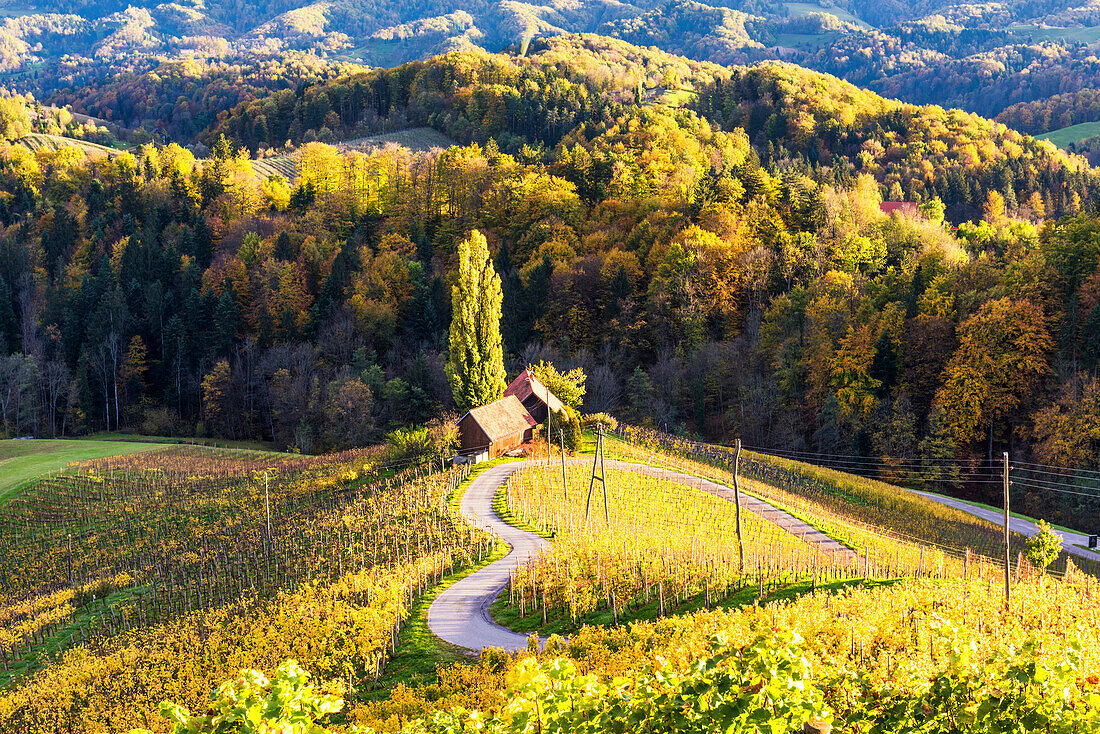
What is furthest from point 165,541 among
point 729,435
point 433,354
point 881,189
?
point 881,189

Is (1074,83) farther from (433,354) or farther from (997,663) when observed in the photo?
(997,663)

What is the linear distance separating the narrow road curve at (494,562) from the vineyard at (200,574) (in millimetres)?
1175

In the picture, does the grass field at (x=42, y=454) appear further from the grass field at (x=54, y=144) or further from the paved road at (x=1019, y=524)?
the grass field at (x=54, y=144)

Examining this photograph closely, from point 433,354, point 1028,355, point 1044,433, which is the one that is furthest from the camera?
point 433,354

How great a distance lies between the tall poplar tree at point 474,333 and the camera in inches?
1844

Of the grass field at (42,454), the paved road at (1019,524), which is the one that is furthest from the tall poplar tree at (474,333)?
the paved road at (1019,524)

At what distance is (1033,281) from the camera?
48.5 m

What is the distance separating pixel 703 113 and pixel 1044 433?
3360 inches

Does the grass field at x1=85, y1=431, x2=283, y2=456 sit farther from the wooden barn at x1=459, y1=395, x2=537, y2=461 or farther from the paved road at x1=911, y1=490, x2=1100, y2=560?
the paved road at x1=911, y1=490, x2=1100, y2=560

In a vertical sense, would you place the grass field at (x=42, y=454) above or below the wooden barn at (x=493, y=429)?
below

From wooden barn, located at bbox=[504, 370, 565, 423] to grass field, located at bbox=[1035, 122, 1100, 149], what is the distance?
109 m

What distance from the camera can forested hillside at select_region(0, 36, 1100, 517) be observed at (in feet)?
166

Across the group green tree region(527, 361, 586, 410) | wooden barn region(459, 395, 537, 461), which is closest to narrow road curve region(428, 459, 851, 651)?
wooden barn region(459, 395, 537, 461)

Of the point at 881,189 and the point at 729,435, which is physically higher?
the point at 881,189
